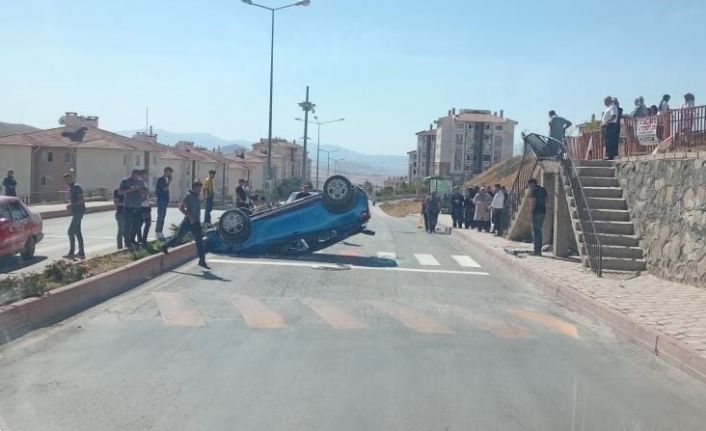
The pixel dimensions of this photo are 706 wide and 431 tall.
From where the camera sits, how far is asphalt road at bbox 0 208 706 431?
5559 millimetres

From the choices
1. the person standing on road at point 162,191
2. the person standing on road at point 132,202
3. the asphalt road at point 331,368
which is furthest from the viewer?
the person standing on road at point 162,191

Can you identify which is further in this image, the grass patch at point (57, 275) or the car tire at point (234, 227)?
the car tire at point (234, 227)

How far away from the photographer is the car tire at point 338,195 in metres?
16.6

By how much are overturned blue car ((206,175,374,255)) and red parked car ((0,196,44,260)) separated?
3672mm

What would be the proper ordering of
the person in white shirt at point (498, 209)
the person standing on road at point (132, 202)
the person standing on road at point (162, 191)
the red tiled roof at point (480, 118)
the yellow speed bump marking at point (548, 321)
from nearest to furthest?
the yellow speed bump marking at point (548, 321) → the person standing on road at point (132, 202) → the person standing on road at point (162, 191) → the person in white shirt at point (498, 209) → the red tiled roof at point (480, 118)

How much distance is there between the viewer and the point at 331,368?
6.94 metres

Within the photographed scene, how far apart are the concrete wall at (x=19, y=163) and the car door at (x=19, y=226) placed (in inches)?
1732

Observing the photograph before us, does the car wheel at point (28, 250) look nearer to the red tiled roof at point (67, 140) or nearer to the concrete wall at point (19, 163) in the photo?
the red tiled roof at point (67, 140)

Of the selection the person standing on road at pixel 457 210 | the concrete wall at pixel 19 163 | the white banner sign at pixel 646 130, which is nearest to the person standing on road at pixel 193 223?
the white banner sign at pixel 646 130

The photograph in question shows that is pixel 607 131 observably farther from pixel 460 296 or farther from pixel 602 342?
pixel 602 342

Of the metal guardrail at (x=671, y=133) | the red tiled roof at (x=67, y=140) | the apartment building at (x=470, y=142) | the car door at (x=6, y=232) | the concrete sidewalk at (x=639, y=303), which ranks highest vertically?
the apartment building at (x=470, y=142)

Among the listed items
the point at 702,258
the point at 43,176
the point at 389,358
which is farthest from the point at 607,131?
the point at 43,176

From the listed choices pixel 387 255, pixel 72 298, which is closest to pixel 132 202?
pixel 72 298

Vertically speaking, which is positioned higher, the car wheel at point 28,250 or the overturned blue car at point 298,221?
the overturned blue car at point 298,221
